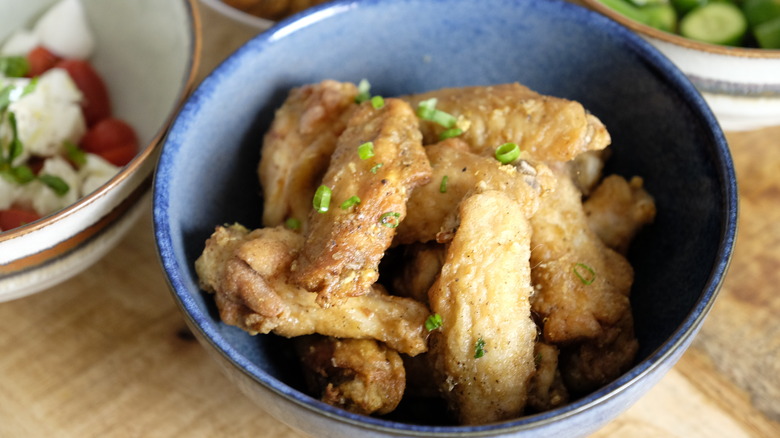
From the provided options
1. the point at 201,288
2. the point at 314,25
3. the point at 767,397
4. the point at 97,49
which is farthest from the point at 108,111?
the point at 767,397

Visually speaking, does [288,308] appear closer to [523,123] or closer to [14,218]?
[523,123]

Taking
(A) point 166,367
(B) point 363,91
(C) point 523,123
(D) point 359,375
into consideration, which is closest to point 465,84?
(B) point 363,91

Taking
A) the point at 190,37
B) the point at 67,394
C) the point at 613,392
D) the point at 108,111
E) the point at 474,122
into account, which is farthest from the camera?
the point at 108,111

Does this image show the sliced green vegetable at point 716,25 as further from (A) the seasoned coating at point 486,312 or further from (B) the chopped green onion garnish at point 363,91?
(A) the seasoned coating at point 486,312

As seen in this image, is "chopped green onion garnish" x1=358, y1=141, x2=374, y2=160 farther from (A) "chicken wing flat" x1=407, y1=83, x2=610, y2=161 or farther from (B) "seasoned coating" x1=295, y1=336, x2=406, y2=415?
(B) "seasoned coating" x1=295, y1=336, x2=406, y2=415

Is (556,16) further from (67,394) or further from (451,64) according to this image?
(67,394)
